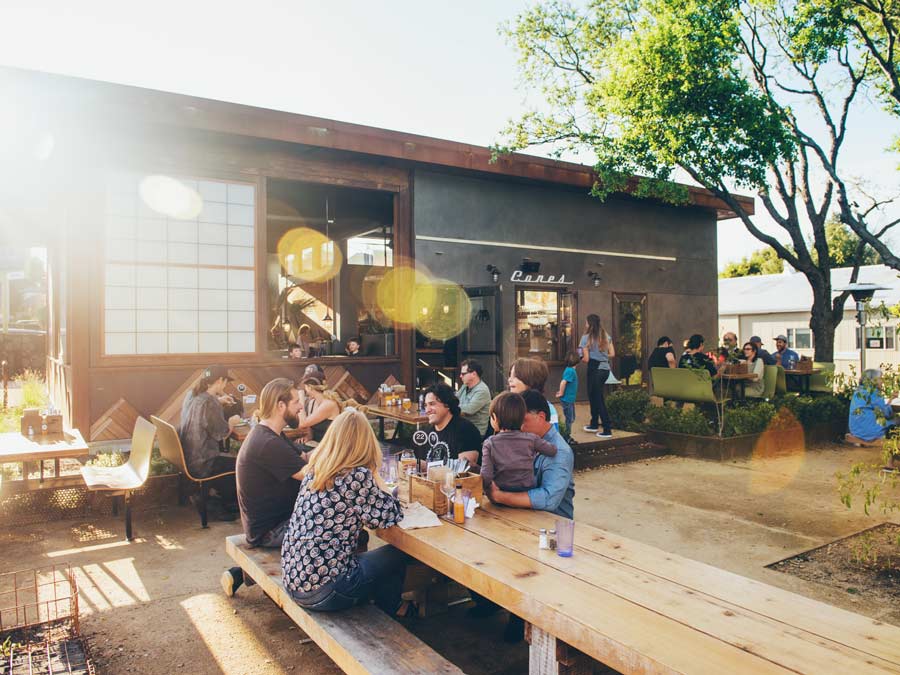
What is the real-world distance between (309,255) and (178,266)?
6.42 meters

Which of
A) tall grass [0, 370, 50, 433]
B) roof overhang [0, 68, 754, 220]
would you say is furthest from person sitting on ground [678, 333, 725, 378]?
tall grass [0, 370, 50, 433]

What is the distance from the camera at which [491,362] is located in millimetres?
10867

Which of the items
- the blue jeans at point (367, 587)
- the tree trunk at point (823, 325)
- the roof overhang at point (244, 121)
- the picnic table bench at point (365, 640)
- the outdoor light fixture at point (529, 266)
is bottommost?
the picnic table bench at point (365, 640)

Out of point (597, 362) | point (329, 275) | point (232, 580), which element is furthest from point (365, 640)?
point (329, 275)

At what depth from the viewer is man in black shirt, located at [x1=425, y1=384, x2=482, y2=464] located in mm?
4684

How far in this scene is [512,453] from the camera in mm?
3473

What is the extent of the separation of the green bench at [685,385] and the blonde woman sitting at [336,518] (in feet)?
24.0

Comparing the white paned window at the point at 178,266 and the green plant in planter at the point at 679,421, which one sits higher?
the white paned window at the point at 178,266

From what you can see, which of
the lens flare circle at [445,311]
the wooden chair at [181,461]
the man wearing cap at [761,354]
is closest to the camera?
the wooden chair at [181,461]

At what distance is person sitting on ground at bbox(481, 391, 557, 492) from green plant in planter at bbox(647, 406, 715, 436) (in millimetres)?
5900

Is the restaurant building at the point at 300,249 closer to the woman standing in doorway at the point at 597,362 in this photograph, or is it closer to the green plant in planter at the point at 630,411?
the green plant in planter at the point at 630,411

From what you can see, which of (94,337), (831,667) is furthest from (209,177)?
(831,667)

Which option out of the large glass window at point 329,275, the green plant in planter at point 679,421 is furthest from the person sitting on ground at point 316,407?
the large glass window at point 329,275

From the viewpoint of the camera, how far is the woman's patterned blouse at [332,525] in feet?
9.48
